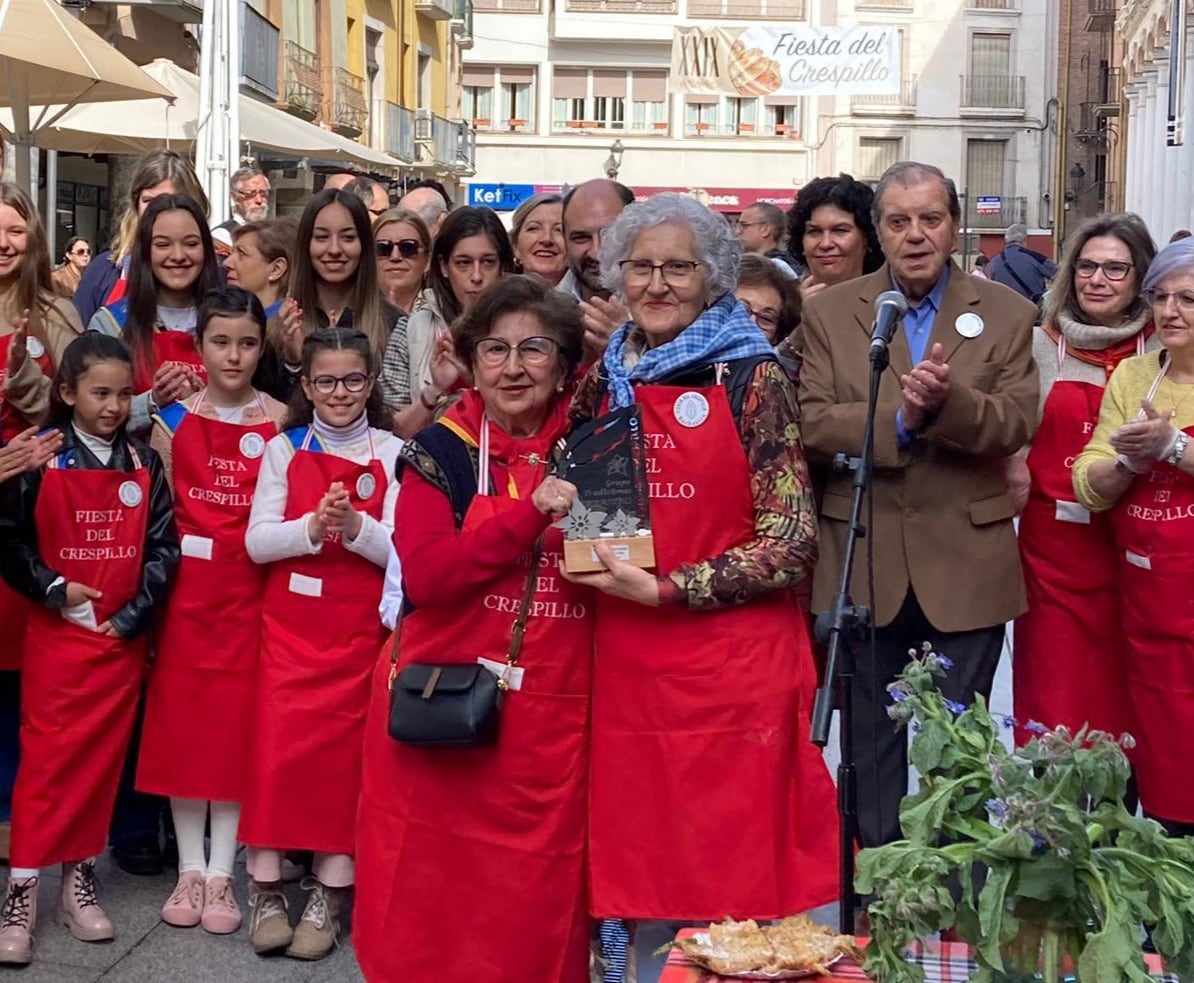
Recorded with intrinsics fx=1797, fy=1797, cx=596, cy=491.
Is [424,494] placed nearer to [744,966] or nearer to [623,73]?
[744,966]

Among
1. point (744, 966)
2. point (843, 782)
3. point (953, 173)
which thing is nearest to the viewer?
point (744, 966)

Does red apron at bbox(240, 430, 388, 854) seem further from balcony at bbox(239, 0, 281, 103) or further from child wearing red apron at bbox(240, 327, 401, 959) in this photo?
balcony at bbox(239, 0, 281, 103)

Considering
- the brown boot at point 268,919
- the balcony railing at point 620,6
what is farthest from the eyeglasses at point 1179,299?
the balcony railing at point 620,6

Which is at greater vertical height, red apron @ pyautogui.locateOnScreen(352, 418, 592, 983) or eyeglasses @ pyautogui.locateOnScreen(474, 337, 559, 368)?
eyeglasses @ pyautogui.locateOnScreen(474, 337, 559, 368)

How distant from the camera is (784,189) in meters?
46.5

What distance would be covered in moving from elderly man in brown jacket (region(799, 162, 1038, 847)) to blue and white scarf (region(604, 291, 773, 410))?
0.63m

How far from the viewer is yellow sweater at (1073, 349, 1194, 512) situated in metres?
4.55

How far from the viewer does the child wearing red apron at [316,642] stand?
15.7ft

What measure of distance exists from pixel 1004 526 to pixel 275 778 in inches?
79.2

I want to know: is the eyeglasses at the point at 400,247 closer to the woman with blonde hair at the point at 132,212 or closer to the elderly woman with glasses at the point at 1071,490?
the woman with blonde hair at the point at 132,212

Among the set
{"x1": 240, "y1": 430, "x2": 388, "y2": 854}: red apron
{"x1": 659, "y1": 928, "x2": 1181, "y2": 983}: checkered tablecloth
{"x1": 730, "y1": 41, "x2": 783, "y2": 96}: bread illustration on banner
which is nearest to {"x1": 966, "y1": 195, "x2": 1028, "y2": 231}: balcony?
{"x1": 730, "y1": 41, "x2": 783, "y2": 96}: bread illustration on banner

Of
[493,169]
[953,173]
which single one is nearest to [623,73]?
[493,169]

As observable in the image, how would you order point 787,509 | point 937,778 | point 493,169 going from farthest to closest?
1. point 493,169
2. point 787,509
3. point 937,778

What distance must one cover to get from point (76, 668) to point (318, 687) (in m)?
0.67
